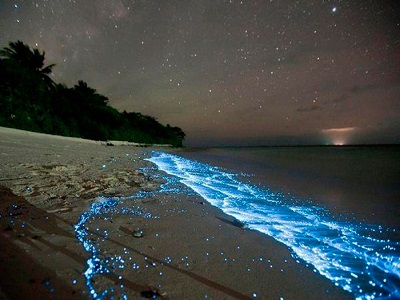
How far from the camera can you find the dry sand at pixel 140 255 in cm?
125

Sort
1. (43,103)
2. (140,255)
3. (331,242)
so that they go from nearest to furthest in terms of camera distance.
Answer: (140,255) → (331,242) → (43,103)

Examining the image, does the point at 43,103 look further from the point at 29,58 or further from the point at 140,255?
the point at 140,255

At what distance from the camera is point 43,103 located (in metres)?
22.0

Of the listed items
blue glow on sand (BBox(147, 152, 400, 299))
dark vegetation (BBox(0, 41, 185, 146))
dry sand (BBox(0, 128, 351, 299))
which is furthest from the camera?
dark vegetation (BBox(0, 41, 185, 146))

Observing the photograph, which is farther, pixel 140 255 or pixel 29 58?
pixel 29 58

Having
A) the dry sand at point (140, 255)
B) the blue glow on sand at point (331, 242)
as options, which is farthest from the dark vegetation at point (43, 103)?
the blue glow on sand at point (331, 242)

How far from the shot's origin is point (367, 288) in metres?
1.55

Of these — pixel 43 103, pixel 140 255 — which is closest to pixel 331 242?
pixel 140 255

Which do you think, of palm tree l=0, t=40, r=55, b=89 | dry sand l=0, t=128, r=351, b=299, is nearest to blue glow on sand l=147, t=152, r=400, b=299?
dry sand l=0, t=128, r=351, b=299

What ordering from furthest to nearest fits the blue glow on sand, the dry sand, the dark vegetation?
the dark vegetation → the blue glow on sand → the dry sand

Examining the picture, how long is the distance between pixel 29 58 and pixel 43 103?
6.26 metres

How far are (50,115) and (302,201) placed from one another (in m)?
25.9

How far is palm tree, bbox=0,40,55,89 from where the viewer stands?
885 inches

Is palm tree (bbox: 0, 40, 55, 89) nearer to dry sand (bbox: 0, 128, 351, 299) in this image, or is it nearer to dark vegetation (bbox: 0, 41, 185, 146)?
dark vegetation (bbox: 0, 41, 185, 146)
